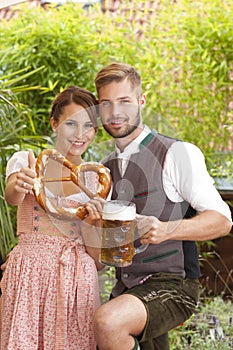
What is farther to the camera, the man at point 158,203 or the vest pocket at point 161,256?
the vest pocket at point 161,256

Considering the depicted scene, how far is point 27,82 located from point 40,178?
5.86 feet

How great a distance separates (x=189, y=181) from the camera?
2.39m

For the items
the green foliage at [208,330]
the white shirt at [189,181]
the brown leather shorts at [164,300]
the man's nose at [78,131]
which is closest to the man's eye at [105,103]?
the man's nose at [78,131]

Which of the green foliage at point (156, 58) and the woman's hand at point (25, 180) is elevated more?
the green foliage at point (156, 58)

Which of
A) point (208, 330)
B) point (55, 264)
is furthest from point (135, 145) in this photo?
point (208, 330)

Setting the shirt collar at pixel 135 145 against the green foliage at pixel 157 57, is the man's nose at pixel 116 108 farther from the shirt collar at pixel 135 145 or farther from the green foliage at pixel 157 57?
the green foliage at pixel 157 57

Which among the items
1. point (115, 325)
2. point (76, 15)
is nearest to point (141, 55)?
point (76, 15)

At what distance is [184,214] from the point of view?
8.10ft

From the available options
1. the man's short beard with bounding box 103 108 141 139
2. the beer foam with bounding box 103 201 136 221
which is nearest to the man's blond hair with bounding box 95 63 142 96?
the man's short beard with bounding box 103 108 141 139

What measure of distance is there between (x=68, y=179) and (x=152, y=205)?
0.31 meters

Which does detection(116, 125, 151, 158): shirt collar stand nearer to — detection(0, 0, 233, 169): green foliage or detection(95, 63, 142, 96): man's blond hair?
detection(95, 63, 142, 96): man's blond hair

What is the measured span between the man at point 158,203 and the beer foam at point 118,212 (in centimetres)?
12

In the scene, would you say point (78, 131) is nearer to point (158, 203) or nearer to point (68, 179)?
point (68, 179)

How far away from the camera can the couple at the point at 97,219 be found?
7.66ft
